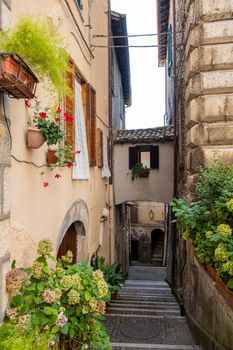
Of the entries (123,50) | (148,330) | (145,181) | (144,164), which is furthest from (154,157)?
(148,330)

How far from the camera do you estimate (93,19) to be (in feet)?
25.0

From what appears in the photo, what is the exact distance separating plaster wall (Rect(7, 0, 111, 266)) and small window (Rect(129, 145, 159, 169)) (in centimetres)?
315

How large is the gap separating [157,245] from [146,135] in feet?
55.8

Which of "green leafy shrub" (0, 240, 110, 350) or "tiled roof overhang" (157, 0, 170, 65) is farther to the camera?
"tiled roof overhang" (157, 0, 170, 65)

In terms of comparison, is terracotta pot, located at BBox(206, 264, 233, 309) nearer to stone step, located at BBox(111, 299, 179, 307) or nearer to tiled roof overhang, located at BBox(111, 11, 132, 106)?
stone step, located at BBox(111, 299, 179, 307)

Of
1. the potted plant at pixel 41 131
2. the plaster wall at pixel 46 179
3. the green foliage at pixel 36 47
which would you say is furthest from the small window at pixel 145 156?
the green foliage at pixel 36 47

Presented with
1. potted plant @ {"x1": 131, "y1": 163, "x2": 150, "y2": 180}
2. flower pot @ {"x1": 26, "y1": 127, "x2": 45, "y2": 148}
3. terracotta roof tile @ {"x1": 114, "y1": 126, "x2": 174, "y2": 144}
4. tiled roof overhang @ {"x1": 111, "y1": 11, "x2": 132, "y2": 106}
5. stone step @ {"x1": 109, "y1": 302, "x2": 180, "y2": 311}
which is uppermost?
tiled roof overhang @ {"x1": 111, "y1": 11, "x2": 132, "y2": 106}

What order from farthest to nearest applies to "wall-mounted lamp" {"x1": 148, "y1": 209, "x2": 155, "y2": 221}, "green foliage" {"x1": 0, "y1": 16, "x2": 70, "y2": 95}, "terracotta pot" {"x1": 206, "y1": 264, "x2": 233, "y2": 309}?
"wall-mounted lamp" {"x1": 148, "y1": 209, "x2": 155, "y2": 221} < "terracotta pot" {"x1": 206, "y1": 264, "x2": 233, "y2": 309} < "green foliage" {"x1": 0, "y1": 16, "x2": 70, "y2": 95}

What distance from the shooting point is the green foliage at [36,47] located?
8.45 ft

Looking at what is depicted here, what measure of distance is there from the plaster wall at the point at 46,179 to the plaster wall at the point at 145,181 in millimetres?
3132

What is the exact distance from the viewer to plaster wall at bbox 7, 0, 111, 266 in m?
3.11

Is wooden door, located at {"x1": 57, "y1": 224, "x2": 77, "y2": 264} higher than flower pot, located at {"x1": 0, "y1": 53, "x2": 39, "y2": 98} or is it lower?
lower

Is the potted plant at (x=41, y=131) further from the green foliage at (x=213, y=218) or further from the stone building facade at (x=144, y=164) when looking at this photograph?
the stone building facade at (x=144, y=164)

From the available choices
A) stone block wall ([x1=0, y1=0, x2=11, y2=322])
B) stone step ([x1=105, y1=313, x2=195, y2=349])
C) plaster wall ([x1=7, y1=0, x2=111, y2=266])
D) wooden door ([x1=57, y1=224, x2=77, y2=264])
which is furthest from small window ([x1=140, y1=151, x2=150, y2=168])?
stone block wall ([x1=0, y1=0, x2=11, y2=322])
